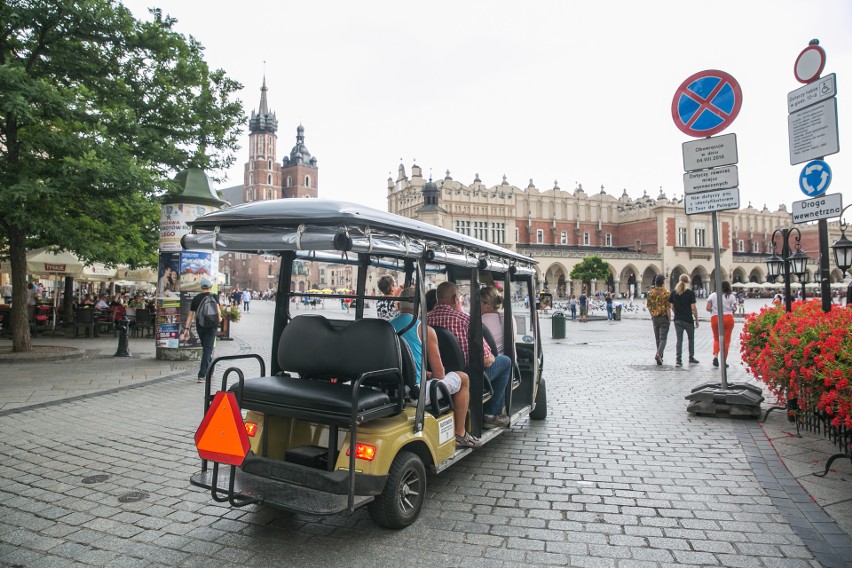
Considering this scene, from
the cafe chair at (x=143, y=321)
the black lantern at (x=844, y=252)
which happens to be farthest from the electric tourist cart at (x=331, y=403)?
the cafe chair at (x=143, y=321)

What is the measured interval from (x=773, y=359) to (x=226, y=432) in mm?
5345

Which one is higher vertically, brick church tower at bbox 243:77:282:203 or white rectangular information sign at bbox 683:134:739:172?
brick church tower at bbox 243:77:282:203

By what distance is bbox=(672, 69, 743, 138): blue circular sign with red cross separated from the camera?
637cm

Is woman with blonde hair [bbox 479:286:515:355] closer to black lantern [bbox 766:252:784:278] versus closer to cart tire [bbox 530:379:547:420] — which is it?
cart tire [bbox 530:379:547:420]

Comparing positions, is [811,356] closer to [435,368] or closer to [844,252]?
[435,368]

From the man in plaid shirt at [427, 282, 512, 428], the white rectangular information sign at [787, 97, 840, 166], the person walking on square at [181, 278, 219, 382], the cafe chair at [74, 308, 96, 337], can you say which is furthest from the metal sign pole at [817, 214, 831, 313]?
the cafe chair at [74, 308, 96, 337]

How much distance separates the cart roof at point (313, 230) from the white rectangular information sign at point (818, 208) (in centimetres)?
419

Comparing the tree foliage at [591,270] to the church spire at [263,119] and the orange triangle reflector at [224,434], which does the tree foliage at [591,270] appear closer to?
the orange triangle reflector at [224,434]

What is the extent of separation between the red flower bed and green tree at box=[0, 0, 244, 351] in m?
10.1

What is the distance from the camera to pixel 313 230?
347 cm

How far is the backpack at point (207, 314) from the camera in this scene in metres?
9.20

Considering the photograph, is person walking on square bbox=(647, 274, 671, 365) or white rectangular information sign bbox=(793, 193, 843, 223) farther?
person walking on square bbox=(647, 274, 671, 365)

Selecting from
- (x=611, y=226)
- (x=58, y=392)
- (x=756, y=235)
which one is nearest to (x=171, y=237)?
(x=58, y=392)

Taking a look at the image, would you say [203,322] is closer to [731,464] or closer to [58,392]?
[58,392]
